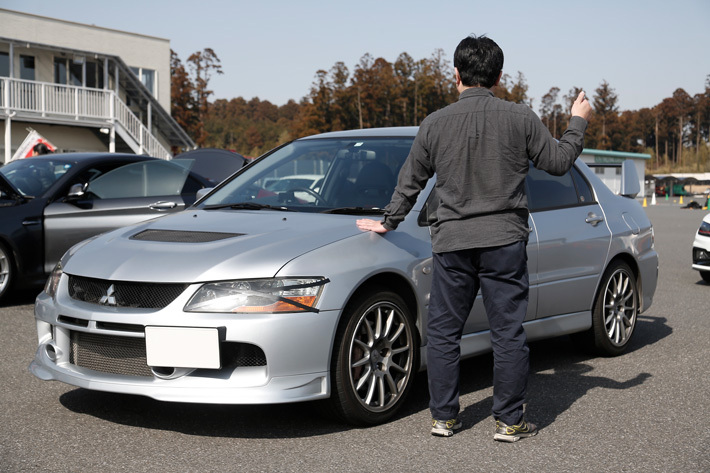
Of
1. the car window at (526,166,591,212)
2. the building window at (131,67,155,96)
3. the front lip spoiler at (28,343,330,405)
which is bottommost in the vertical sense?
the front lip spoiler at (28,343,330,405)

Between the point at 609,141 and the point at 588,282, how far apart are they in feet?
438

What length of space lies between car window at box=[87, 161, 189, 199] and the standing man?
17.9 ft

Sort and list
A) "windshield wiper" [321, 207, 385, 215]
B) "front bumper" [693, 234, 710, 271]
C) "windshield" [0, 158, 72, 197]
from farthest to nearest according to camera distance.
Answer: "front bumper" [693, 234, 710, 271], "windshield" [0, 158, 72, 197], "windshield wiper" [321, 207, 385, 215]

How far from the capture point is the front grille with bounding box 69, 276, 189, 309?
3.98 meters

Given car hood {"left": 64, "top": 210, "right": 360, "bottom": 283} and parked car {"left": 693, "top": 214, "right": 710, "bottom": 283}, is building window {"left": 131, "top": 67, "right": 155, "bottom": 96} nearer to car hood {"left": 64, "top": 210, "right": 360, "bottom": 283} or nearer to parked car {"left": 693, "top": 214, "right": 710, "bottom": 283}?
parked car {"left": 693, "top": 214, "right": 710, "bottom": 283}

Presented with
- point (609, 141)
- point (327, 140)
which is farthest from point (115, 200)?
point (609, 141)

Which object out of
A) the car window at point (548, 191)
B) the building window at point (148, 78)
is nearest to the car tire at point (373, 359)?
the car window at point (548, 191)

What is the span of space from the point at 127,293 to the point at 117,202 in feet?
16.5

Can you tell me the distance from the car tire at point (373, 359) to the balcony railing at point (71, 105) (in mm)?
27092

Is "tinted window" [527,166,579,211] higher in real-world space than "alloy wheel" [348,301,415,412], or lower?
higher

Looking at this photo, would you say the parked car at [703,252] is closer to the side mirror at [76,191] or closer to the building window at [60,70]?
the side mirror at [76,191]

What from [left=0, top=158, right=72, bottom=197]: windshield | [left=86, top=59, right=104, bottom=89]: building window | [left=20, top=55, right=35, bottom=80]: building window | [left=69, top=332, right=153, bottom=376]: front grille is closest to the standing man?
[left=69, top=332, right=153, bottom=376]: front grille

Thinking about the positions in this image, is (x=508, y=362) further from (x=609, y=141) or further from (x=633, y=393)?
(x=609, y=141)

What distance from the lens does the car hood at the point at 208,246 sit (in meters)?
4.00
